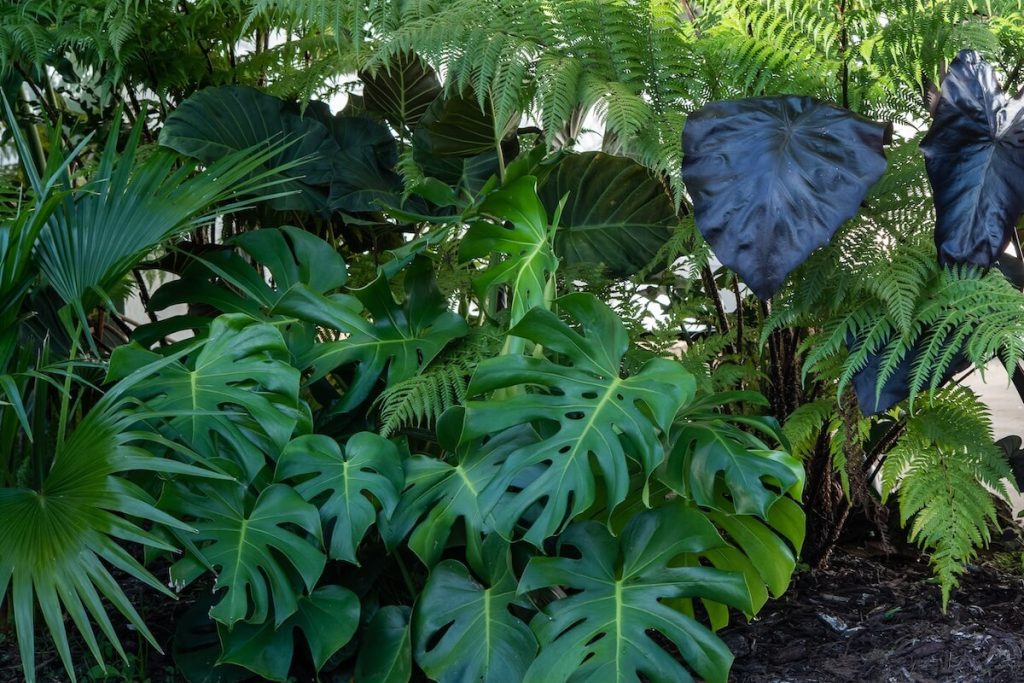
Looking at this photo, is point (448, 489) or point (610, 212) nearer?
point (448, 489)

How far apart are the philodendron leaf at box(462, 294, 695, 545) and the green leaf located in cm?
25

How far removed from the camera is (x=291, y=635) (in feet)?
4.51

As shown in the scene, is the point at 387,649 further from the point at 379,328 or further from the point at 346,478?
the point at 379,328

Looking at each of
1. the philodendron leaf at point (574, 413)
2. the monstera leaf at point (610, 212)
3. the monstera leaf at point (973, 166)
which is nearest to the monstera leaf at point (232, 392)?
the philodendron leaf at point (574, 413)

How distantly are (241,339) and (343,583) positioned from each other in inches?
16.0

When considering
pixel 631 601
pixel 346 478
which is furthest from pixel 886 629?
pixel 346 478

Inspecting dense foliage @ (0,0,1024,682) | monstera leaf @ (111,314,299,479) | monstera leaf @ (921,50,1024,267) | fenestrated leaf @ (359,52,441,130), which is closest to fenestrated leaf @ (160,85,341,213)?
dense foliage @ (0,0,1024,682)

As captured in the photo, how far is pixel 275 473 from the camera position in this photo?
54.9 inches

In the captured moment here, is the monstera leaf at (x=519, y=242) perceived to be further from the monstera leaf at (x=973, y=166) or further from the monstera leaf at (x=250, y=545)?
the monstera leaf at (x=973, y=166)

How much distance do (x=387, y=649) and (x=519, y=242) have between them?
63 centimetres

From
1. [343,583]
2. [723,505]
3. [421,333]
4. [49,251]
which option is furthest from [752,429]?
[49,251]

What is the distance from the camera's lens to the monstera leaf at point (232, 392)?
4.51ft

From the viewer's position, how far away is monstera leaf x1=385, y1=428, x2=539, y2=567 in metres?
1.33

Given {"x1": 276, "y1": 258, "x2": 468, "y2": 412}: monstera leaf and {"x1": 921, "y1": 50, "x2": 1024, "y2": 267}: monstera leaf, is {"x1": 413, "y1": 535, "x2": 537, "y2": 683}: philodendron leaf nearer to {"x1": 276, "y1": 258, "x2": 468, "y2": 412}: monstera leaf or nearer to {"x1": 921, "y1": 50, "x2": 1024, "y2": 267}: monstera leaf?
{"x1": 276, "y1": 258, "x2": 468, "y2": 412}: monstera leaf
